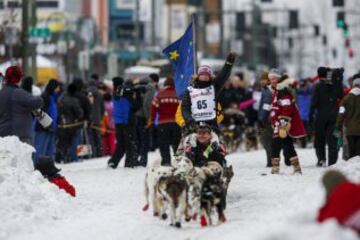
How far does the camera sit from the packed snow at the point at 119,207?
11945mm

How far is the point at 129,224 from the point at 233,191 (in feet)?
11.2

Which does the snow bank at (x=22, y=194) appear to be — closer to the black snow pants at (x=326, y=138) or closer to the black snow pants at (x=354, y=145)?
the black snow pants at (x=354, y=145)

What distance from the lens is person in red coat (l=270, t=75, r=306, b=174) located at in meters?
19.2

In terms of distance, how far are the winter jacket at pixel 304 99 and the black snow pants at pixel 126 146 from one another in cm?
972

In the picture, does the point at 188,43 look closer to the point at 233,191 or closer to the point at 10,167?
the point at 233,191

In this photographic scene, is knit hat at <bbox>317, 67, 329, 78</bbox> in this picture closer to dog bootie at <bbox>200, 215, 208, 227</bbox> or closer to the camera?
the camera

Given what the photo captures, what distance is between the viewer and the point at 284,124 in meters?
19.1

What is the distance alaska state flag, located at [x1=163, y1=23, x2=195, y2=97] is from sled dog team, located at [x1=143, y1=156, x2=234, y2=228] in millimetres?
6946

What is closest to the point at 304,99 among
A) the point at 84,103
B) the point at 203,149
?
the point at 84,103

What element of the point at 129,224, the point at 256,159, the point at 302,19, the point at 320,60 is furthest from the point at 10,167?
the point at 302,19

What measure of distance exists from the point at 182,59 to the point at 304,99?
1184cm

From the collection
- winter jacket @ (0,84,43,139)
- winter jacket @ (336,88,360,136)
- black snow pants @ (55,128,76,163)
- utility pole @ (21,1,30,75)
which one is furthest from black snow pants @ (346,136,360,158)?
utility pole @ (21,1,30,75)

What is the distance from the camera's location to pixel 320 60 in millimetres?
162875

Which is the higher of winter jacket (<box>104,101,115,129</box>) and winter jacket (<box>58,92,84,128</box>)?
winter jacket (<box>58,92,84,128</box>)
